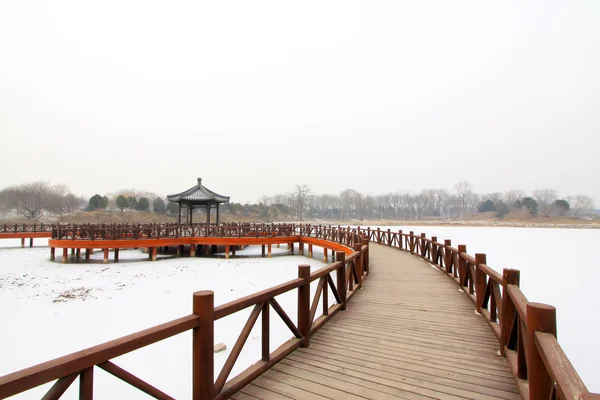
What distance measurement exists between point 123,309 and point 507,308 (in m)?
10.6

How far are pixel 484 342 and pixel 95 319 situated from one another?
9983mm

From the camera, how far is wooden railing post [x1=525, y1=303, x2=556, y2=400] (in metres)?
2.23

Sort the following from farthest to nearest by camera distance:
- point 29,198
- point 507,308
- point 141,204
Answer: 1. point 141,204
2. point 29,198
3. point 507,308

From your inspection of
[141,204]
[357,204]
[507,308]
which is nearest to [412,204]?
[357,204]

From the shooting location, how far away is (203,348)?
2.55 metres

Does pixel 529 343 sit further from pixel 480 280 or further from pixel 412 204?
pixel 412 204

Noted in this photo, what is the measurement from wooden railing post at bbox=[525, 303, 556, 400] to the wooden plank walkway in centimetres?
81

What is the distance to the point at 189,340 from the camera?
757 cm

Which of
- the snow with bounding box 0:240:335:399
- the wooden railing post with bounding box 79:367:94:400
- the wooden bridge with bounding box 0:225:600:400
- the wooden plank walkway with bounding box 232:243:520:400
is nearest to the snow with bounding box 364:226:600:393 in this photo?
the wooden bridge with bounding box 0:225:600:400

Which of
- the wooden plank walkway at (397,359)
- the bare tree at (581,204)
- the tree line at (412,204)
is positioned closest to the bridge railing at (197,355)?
the wooden plank walkway at (397,359)

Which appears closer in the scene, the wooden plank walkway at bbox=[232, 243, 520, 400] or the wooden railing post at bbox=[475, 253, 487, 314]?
the wooden plank walkway at bbox=[232, 243, 520, 400]

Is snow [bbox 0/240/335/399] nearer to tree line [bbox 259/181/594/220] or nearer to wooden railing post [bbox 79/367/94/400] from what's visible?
wooden railing post [bbox 79/367/94/400]

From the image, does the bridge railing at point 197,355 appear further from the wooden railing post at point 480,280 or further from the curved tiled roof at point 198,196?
the curved tiled roof at point 198,196

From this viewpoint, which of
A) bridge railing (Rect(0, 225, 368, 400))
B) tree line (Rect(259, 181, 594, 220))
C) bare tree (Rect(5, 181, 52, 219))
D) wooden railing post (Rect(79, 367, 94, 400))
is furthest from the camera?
tree line (Rect(259, 181, 594, 220))
